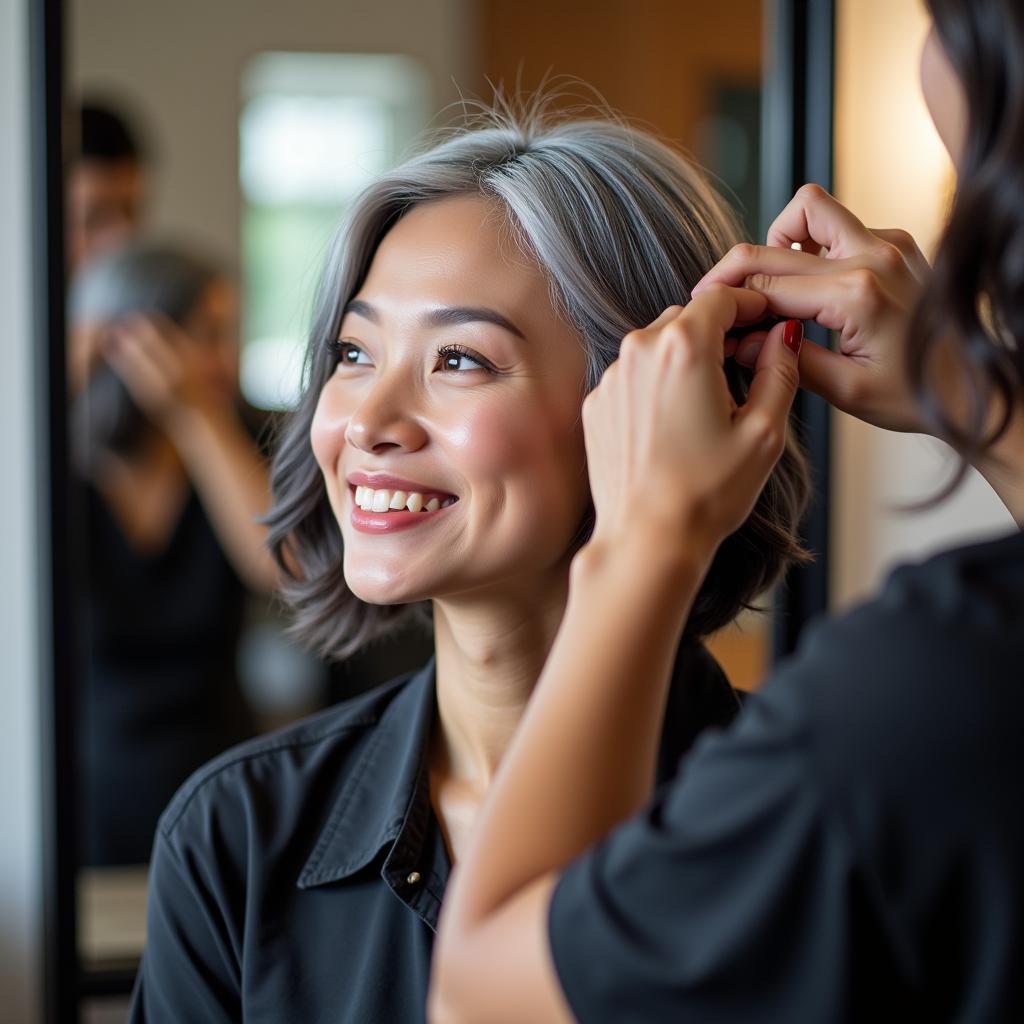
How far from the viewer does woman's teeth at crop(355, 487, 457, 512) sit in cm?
102

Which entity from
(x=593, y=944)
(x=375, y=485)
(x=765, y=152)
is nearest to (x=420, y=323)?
(x=375, y=485)

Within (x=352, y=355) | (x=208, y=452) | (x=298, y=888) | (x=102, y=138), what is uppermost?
(x=102, y=138)

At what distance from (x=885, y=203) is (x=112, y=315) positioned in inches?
45.7

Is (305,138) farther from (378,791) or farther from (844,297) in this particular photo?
(844,297)

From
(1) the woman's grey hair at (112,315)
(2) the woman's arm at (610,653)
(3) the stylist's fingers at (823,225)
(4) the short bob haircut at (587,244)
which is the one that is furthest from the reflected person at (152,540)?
(2) the woman's arm at (610,653)

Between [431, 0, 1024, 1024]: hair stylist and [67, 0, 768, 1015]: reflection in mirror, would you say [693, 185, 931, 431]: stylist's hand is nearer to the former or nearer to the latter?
[431, 0, 1024, 1024]: hair stylist

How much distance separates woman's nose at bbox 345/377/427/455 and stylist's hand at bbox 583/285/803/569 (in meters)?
0.28

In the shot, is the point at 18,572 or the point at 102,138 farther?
the point at 102,138

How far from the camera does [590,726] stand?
2.13 ft

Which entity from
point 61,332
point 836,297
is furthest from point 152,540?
point 836,297

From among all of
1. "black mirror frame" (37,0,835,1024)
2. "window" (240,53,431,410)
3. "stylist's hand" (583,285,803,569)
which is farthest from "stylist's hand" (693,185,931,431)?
"window" (240,53,431,410)

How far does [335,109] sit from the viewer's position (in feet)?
11.0

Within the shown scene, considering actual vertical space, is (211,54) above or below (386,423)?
above

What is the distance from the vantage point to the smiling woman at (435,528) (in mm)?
1021
